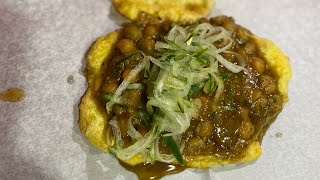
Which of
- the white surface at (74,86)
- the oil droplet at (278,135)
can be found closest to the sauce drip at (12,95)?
the white surface at (74,86)

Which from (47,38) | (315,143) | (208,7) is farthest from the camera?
(208,7)

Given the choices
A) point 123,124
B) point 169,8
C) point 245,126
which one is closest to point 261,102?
point 245,126

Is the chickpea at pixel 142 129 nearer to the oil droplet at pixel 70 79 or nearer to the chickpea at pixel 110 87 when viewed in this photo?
the chickpea at pixel 110 87

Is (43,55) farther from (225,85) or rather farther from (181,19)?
(225,85)

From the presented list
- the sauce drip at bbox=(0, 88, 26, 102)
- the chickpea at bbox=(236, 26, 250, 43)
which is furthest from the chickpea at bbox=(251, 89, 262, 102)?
the sauce drip at bbox=(0, 88, 26, 102)

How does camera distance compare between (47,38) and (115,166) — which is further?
(47,38)

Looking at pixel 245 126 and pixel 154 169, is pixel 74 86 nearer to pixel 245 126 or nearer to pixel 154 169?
pixel 154 169

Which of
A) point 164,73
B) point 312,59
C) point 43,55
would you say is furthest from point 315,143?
point 43,55
